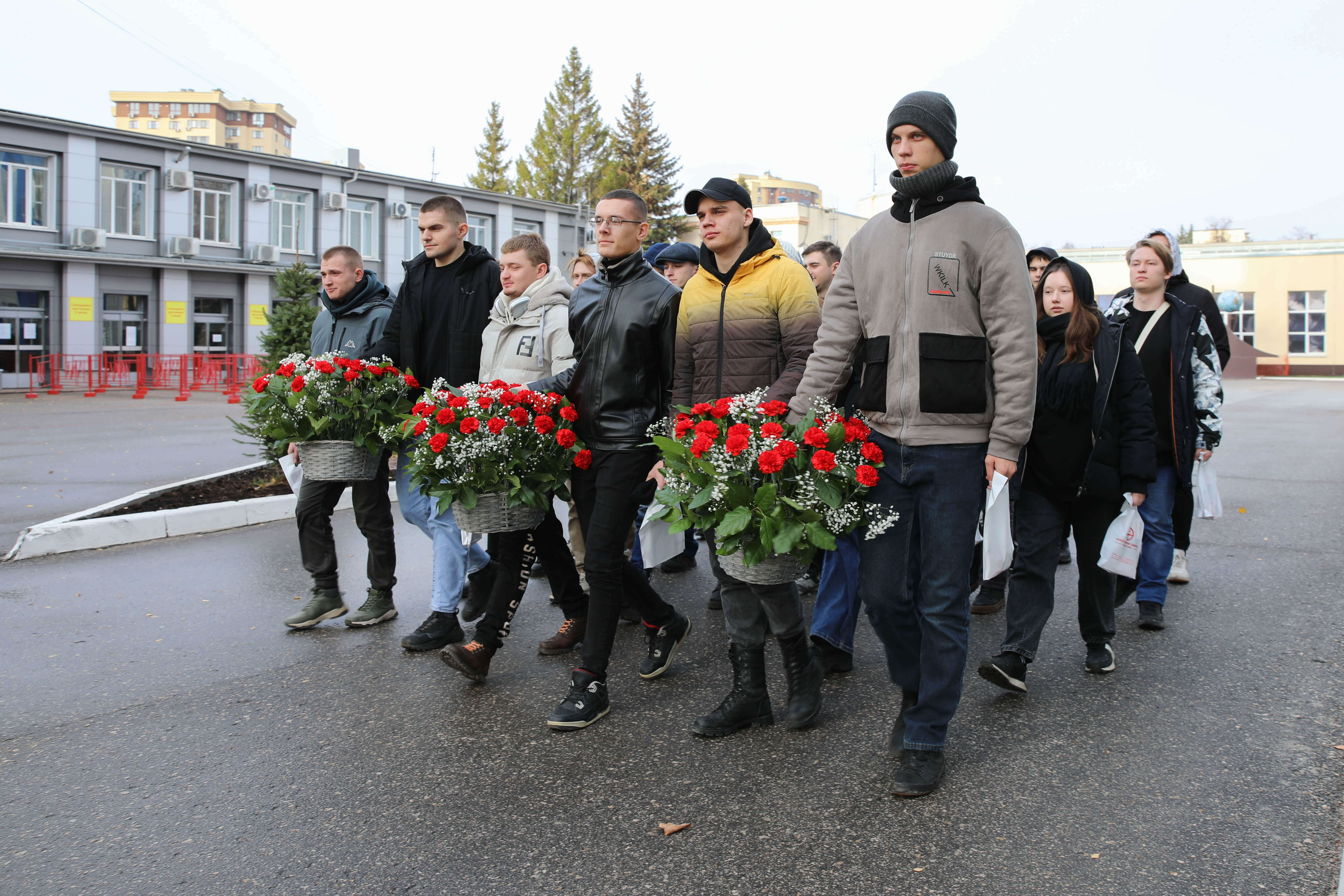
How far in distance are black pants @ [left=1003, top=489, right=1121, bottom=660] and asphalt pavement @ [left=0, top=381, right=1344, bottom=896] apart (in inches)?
11.2

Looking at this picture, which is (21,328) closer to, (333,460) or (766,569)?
(333,460)

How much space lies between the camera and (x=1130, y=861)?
3.19 m

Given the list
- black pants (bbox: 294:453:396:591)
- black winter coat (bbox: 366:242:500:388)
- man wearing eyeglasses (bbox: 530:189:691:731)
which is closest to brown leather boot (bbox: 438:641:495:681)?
man wearing eyeglasses (bbox: 530:189:691:731)

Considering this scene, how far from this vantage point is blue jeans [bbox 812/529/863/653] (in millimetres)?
5133

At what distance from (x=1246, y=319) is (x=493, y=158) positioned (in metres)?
48.0

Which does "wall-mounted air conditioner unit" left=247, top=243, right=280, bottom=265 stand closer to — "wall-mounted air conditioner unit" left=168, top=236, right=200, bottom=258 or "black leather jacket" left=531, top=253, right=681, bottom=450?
"wall-mounted air conditioner unit" left=168, top=236, right=200, bottom=258

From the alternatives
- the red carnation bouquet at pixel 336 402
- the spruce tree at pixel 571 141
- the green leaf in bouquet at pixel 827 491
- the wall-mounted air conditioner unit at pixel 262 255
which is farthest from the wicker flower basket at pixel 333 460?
the spruce tree at pixel 571 141

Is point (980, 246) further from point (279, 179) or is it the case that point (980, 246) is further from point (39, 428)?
point (279, 179)

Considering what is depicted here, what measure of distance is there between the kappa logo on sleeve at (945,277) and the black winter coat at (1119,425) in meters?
1.52

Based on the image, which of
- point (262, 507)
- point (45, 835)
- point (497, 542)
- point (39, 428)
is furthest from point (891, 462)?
point (39, 428)

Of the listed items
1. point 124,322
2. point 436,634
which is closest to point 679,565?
point 436,634

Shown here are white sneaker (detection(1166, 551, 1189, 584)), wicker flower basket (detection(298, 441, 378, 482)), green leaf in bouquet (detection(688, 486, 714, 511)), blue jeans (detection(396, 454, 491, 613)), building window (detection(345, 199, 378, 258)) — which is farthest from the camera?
building window (detection(345, 199, 378, 258))

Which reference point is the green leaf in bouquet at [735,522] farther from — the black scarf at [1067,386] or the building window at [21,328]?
the building window at [21,328]

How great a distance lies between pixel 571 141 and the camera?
66.4 m
